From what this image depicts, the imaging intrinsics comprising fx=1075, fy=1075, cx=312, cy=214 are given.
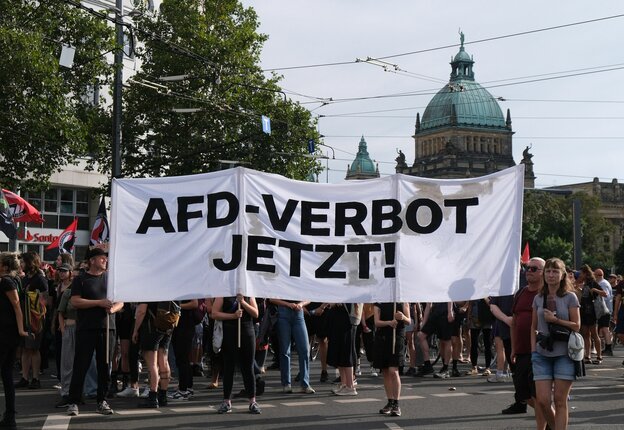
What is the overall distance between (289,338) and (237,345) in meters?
2.59

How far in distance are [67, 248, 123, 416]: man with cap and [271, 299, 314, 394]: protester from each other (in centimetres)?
324

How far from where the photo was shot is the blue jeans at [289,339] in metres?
14.4

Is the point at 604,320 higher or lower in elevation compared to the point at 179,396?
higher

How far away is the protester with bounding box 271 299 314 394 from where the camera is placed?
1441 cm

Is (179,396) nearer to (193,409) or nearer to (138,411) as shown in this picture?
(193,409)

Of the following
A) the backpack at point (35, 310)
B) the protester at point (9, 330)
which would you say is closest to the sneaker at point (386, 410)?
the protester at point (9, 330)

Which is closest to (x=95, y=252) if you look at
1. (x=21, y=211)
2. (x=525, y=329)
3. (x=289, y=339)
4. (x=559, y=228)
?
(x=289, y=339)

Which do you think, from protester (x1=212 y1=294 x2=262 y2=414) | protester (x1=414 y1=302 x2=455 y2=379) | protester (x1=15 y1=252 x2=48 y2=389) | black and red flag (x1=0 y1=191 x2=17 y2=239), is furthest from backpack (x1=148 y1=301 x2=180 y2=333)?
black and red flag (x1=0 y1=191 x2=17 y2=239)

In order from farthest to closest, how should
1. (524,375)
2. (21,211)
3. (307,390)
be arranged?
(21,211)
(307,390)
(524,375)

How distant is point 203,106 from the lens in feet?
128

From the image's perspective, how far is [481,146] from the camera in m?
147

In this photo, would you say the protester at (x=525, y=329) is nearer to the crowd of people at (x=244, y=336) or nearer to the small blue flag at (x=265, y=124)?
the crowd of people at (x=244, y=336)

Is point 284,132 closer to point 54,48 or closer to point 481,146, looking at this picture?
point 54,48

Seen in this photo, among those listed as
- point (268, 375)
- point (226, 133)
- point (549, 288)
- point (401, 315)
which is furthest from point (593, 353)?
point (226, 133)
